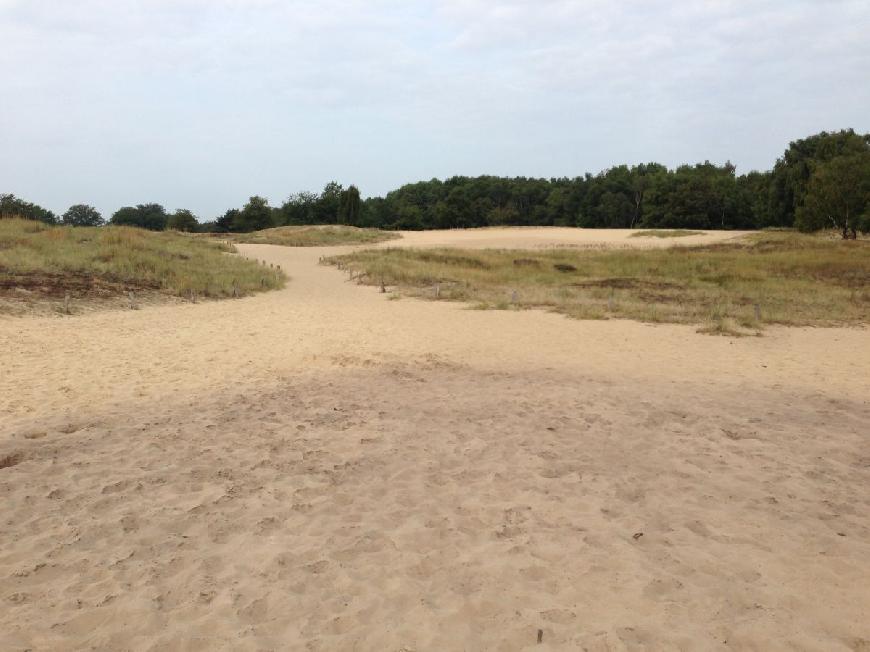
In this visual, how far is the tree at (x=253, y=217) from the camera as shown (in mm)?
86312

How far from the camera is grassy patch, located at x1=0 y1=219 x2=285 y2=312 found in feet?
52.1

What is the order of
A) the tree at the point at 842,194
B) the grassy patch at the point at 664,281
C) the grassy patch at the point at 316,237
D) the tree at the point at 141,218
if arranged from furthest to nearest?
the tree at the point at 141,218, the grassy patch at the point at 316,237, the tree at the point at 842,194, the grassy patch at the point at 664,281

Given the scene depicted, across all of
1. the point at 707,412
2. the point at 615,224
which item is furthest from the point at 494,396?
the point at 615,224

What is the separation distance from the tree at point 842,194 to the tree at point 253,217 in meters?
67.9

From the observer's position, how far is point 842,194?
4153cm

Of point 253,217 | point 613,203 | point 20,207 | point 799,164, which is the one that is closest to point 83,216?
point 253,217

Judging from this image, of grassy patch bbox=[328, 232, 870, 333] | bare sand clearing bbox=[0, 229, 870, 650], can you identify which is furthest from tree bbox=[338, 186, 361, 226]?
bare sand clearing bbox=[0, 229, 870, 650]

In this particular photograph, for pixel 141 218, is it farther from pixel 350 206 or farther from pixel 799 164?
pixel 799 164

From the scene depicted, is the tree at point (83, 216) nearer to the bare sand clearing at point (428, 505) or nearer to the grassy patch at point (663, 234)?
the grassy patch at point (663, 234)

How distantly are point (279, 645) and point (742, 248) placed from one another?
38.4 metres

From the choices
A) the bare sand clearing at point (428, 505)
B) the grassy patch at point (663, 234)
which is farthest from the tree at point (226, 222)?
the bare sand clearing at point (428, 505)

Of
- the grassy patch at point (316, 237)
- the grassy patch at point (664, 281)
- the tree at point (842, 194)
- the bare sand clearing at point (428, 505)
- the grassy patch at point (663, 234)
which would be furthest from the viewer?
the grassy patch at point (663, 234)

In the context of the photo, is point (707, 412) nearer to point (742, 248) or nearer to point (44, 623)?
point (44, 623)

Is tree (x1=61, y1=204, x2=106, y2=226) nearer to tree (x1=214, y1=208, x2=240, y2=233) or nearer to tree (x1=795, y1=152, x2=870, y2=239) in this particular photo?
tree (x1=214, y1=208, x2=240, y2=233)
